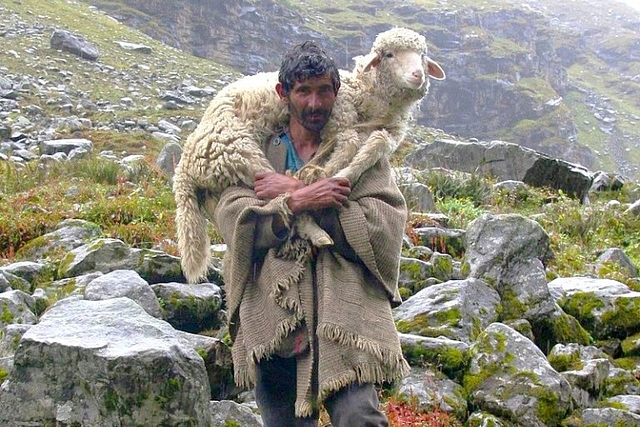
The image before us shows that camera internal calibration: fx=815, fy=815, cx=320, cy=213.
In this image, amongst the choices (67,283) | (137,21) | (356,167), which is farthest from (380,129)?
(137,21)

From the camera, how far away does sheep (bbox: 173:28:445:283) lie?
144 inches

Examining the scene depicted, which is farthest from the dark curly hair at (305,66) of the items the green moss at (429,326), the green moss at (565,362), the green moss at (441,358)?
the green moss at (565,362)

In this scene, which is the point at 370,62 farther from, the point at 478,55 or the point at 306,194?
the point at 478,55

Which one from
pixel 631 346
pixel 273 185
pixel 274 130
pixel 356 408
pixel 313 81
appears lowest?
pixel 631 346

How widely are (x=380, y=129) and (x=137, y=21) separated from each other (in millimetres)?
52518

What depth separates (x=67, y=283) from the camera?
19.6ft

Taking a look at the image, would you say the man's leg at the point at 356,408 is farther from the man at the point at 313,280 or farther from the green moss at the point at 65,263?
the green moss at the point at 65,263

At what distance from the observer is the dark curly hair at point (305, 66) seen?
3.60 meters

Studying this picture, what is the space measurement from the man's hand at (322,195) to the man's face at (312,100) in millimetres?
368

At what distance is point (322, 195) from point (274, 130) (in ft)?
1.93

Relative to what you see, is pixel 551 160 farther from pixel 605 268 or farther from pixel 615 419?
pixel 615 419

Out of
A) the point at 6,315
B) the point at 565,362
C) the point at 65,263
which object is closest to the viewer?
the point at 6,315

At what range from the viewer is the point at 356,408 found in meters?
3.25

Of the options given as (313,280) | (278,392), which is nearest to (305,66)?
(313,280)
